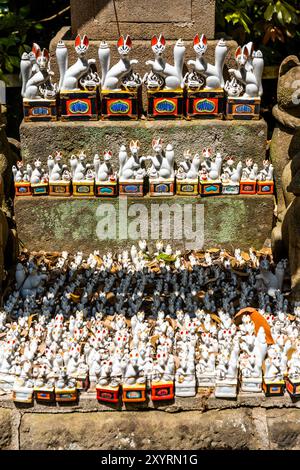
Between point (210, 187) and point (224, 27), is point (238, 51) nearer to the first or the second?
point (210, 187)

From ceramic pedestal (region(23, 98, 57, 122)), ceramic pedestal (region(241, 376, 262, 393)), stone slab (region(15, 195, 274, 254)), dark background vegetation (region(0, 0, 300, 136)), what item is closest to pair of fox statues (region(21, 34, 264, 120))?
ceramic pedestal (region(23, 98, 57, 122))

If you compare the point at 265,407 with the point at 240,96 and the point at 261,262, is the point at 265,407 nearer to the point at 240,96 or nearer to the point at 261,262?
the point at 261,262

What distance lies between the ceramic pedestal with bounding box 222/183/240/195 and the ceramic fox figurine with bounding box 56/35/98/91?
4.45ft

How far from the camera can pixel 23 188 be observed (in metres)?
6.08

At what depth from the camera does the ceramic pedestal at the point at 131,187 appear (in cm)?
603

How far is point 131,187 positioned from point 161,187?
0.24 m

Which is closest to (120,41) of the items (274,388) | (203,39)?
(203,39)

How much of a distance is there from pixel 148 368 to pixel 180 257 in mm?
1870

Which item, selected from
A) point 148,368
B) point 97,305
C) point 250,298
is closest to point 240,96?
point 250,298

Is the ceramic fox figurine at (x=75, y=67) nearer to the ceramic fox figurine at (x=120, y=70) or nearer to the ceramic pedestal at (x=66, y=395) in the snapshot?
the ceramic fox figurine at (x=120, y=70)

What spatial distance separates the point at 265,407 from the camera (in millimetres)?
4352

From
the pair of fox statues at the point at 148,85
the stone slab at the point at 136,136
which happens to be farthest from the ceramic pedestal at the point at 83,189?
the pair of fox statues at the point at 148,85

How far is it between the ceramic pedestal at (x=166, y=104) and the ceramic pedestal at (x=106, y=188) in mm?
690

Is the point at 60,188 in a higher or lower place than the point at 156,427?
higher
